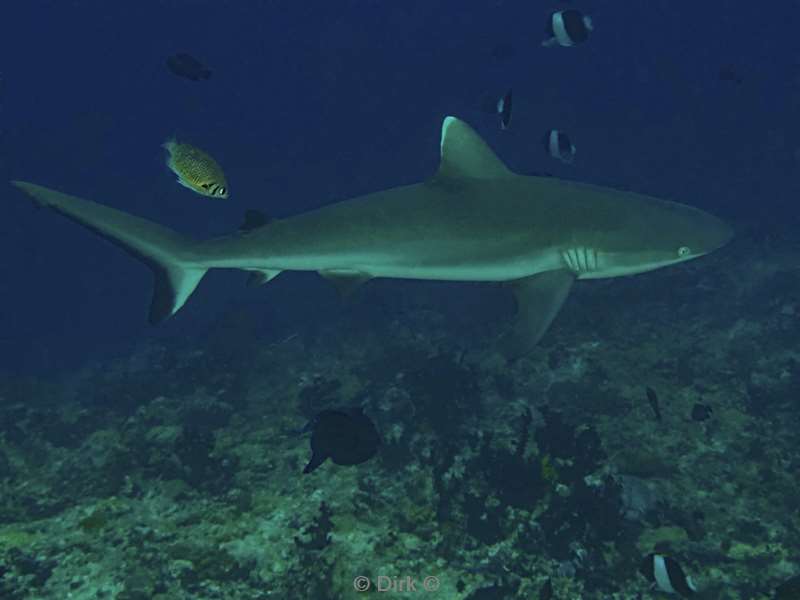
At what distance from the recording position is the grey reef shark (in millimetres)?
5688

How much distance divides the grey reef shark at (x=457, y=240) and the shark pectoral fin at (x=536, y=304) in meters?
0.01

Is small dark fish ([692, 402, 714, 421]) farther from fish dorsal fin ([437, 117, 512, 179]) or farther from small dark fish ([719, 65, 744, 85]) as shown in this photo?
small dark fish ([719, 65, 744, 85])

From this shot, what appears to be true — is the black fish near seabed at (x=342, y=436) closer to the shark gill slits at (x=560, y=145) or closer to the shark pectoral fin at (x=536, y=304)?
the shark pectoral fin at (x=536, y=304)

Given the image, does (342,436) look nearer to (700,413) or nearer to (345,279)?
(345,279)

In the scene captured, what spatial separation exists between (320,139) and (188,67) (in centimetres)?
5255

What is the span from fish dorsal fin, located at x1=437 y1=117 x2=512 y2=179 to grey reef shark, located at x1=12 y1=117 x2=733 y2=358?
0.01 m

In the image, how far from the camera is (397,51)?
80.7 meters

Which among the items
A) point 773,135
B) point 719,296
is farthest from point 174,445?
point 773,135

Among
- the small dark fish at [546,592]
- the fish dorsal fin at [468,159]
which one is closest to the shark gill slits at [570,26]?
the fish dorsal fin at [468,159]

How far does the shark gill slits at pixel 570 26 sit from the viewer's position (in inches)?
363

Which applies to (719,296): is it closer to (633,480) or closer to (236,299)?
(633,480)

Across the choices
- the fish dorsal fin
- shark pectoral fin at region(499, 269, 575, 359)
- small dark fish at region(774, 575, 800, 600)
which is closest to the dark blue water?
the fish dorsal fin

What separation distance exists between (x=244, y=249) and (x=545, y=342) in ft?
23.6

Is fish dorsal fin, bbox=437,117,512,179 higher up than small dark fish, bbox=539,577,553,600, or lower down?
→ higher up
